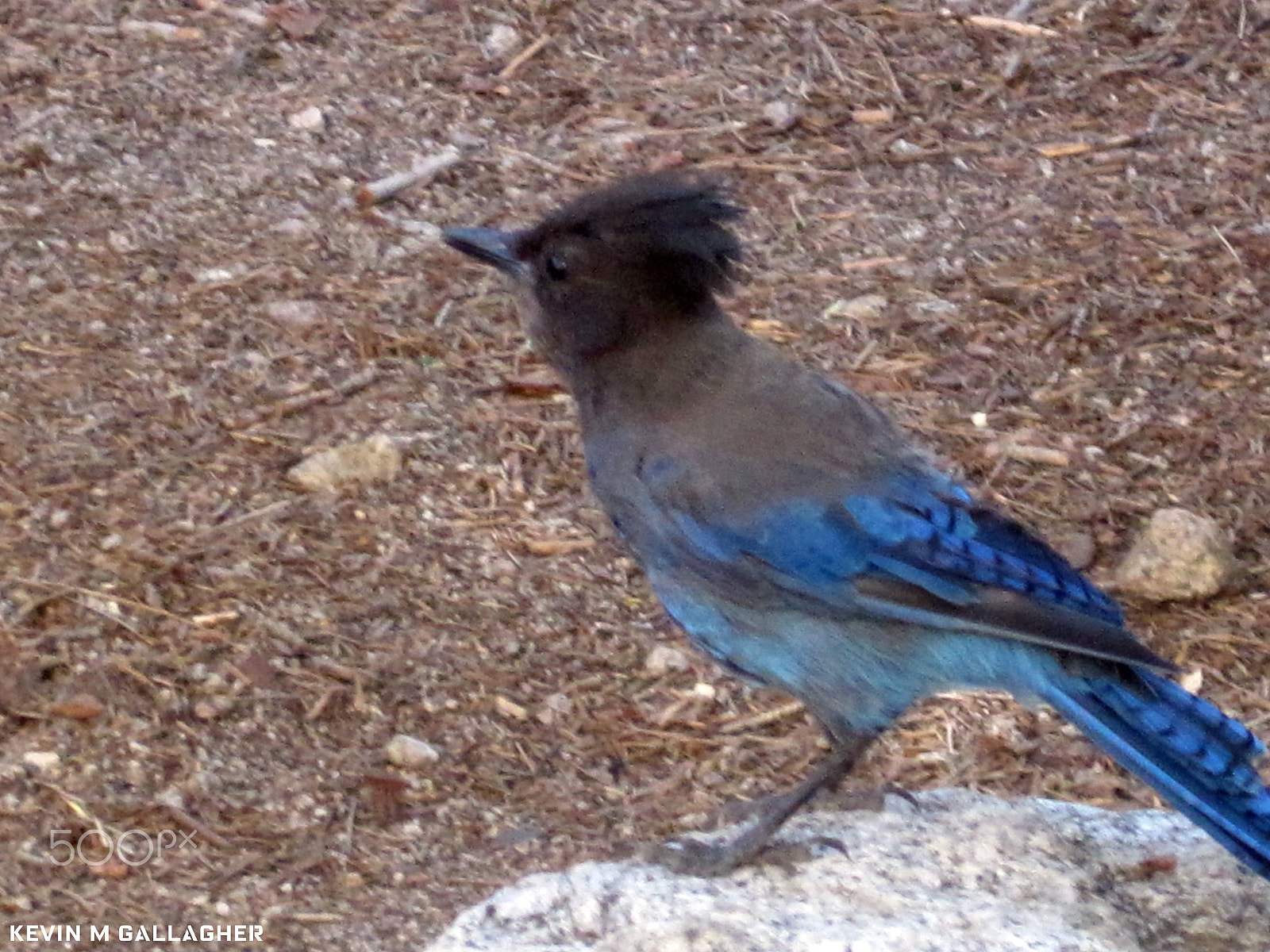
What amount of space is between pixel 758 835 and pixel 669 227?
1.03 meters

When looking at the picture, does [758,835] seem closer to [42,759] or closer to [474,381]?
[42,759]

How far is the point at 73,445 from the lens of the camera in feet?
15.2

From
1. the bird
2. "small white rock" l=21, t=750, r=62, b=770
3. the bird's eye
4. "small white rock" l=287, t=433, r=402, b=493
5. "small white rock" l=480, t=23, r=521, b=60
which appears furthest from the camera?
"small white rock" l=480, t=23, r=521, b=60

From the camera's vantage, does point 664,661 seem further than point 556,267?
Yes

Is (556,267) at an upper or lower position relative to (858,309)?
upper

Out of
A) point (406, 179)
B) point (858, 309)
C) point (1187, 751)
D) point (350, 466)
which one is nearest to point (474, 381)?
point (350, 466)

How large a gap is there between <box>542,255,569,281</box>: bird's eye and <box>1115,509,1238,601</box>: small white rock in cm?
159

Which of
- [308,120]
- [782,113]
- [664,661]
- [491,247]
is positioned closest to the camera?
[491,247]

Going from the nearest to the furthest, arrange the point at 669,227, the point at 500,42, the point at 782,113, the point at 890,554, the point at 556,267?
the point at 890,554 < the point at 669,227 < the point at 556,267 < the point at 782,113 < the point at 500,42

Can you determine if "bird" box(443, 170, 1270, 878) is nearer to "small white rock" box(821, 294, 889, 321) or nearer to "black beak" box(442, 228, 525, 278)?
"black beak" box(442, 228, 525, 278)

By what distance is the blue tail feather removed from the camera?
2.84 m
